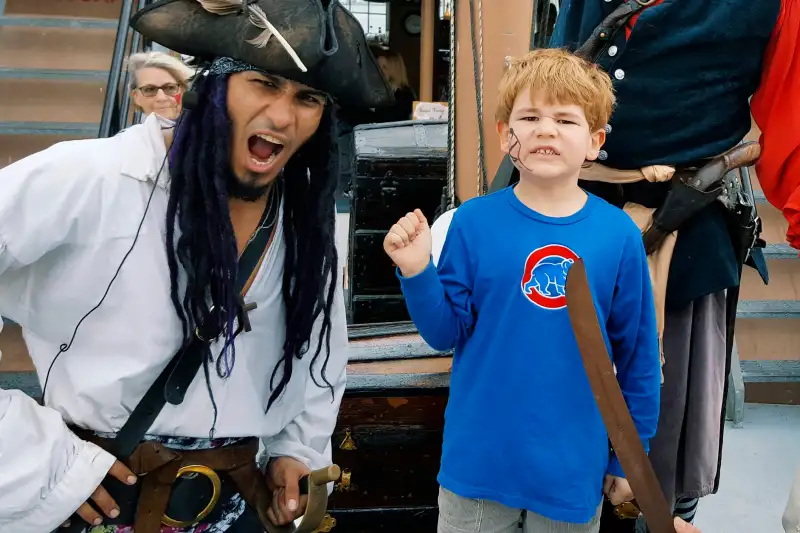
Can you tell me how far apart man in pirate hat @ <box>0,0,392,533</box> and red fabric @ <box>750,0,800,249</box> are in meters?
0.95

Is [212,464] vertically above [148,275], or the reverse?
[148,275]

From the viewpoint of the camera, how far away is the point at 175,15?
3.77 ft

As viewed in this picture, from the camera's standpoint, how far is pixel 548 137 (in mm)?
1264

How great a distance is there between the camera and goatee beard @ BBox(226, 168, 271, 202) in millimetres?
1172

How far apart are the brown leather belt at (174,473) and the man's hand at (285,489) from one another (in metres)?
0.05

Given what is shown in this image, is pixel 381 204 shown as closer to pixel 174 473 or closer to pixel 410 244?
pixel 410 244

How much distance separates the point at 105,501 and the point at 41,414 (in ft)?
0.54

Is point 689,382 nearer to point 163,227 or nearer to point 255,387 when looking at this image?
point 255,387

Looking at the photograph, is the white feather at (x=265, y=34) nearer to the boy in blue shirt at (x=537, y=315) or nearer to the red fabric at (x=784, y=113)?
the boy in blue shirt at (x=537, y=315)

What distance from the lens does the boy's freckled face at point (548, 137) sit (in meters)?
1.26

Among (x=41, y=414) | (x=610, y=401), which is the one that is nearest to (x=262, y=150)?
(x=41, y=414)

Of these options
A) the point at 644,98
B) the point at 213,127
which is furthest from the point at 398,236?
the point at 644,98

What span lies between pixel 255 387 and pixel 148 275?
27 centimetres

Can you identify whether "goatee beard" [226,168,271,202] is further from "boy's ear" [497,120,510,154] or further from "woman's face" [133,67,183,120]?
"woman's face" [133,67,183,120]
